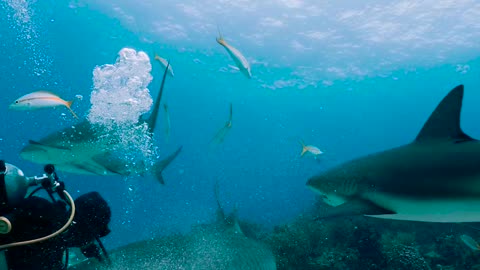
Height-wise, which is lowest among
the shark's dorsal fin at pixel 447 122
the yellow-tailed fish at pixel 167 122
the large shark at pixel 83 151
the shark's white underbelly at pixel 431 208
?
the large shark at pixel 83 151

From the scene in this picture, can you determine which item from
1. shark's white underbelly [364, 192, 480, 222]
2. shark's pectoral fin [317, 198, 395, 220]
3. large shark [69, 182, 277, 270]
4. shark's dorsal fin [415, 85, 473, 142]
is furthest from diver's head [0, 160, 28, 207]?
shark's dorsal fin [415, 85, 473, 142]

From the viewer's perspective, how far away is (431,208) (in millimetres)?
2605

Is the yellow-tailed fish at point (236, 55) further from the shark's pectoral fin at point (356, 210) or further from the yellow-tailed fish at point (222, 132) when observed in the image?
the shark's pectoral fin at point (356, 210)

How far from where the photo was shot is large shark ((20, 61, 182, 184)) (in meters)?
5.90

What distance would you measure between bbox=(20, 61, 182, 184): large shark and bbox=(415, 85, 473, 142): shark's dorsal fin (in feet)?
Result: 14.0

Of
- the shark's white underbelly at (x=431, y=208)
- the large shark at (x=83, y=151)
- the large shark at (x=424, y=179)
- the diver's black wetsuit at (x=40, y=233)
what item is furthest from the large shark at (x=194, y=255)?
the shark's white underbelly at (x=431, y=208)

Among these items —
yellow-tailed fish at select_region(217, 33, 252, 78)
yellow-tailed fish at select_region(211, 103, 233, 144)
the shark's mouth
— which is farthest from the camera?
yellow-tailed fish at select_region(211, 103, 233, 144)

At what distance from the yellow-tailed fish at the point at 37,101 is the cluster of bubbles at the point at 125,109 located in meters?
0.81

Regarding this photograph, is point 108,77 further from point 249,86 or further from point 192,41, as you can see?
point 249,86

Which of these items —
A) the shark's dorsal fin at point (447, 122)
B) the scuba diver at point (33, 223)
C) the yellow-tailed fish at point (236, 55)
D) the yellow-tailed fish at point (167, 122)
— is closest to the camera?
the scuba diver at point (33, 223)

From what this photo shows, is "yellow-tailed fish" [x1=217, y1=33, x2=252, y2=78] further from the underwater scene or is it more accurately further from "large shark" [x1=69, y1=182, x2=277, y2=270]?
"large shark" [x1=69, y1=182, x2=277, y2=270]

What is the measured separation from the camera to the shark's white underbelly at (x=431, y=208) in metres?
2.47

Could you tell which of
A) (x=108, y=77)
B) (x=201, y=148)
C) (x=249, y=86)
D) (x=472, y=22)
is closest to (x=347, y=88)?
(x=249, y=86)

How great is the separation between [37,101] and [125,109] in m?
3.58
